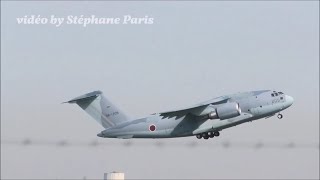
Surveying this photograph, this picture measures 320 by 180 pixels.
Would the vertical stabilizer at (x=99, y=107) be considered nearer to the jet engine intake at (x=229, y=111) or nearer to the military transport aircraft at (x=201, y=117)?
the military transport aircraft at (x=201, y=117)

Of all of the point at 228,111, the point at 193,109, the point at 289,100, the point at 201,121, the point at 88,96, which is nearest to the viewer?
the point at 228,111

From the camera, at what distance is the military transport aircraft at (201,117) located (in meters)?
70.4

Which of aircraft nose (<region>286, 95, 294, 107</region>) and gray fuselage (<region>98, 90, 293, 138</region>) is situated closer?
gray fuselage (<region>98, 90, 293, 138</region>)

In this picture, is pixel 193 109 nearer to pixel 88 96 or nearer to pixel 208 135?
pixel 208 135

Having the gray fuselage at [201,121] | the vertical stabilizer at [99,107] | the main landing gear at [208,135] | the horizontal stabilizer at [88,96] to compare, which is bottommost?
the main landing gear at [208,135]

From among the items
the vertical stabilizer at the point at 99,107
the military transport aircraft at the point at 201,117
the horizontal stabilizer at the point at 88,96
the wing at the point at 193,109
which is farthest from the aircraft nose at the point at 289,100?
the horizontal stabilizer at the point at 88,96

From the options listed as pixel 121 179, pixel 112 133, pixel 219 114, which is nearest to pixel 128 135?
pixel 112 133

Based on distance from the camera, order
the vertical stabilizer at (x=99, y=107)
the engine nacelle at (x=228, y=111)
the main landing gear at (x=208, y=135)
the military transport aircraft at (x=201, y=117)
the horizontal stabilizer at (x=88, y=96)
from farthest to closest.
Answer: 1. the horizontal stabilizer at (x=88, y=96)
2. the vertical stabilizer at (x=99, y=107)
3. the main landing gear at (x=208, y=135)
4. the military transport aircraft at (x=201, y=117)
5. the engine nacelle at (x=228, y=111)

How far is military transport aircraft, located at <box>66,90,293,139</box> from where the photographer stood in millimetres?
70438

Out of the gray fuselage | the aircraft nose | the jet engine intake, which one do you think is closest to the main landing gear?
the gray fuselage

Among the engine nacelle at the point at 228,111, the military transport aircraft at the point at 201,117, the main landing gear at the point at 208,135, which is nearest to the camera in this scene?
the engine nacelle at the point at 228,111

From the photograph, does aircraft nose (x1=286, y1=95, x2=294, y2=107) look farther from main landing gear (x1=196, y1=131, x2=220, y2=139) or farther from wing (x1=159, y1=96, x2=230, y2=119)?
main landing gear (x1=196, y1=131, x2=220, y2=139)

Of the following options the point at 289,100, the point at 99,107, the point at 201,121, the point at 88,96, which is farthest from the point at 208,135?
the point at 88,96

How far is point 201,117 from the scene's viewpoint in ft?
239
